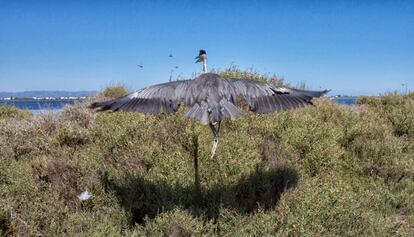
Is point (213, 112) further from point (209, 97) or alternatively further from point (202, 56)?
point (202, 56)

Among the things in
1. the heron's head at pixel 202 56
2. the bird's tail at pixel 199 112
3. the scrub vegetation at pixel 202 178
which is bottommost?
the scrub vegetation at pixel 202 178

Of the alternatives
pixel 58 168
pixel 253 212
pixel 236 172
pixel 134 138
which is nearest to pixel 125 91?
pixel 134 138

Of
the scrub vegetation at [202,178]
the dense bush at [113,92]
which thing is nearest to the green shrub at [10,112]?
the dense bush at [113,92]

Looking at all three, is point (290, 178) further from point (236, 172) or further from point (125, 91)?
point (125, 91)

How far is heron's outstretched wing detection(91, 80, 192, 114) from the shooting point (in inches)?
196

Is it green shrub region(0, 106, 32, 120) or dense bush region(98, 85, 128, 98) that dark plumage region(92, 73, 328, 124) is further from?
green shrub region(0, 106, 32, 120)

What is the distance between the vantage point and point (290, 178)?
639 centimetres

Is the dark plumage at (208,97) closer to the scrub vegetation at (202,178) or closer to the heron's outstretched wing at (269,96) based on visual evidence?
the heron's outstretched wing at (269,96)

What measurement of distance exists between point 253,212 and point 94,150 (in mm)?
3285

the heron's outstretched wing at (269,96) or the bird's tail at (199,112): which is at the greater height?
the heron's outstretched wing at (269,96)

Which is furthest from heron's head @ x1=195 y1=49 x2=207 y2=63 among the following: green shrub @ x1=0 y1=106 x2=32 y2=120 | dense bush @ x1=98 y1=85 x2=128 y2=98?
green shrub @ x1=0 y1=106 x2=32 y2=120

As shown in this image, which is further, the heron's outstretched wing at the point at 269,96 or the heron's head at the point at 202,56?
the heron's head at the point at 202,56

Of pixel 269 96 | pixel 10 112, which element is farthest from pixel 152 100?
pixel 10 112

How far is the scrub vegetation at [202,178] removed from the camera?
5.22 metres
